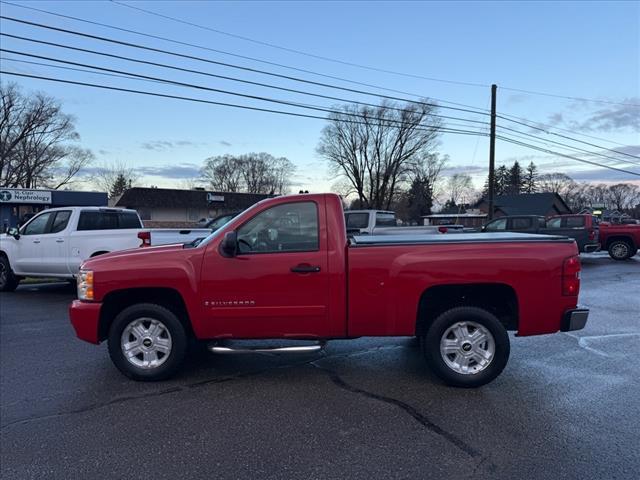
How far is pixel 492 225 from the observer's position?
64.3 ft

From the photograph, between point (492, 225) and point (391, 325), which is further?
point (492, 225)

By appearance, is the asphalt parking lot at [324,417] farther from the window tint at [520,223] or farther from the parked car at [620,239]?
the parked car at [620,239]

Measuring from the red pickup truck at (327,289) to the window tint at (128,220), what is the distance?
22.7ft

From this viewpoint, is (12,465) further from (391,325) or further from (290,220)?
(391,325)

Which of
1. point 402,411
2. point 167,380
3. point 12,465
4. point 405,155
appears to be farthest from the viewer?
point 405,155

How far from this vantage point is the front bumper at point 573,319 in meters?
4.35

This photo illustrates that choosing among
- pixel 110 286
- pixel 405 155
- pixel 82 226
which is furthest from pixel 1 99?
pixel 110 286

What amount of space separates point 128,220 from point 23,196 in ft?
108

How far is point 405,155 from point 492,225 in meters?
39.7

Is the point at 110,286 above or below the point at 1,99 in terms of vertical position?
below

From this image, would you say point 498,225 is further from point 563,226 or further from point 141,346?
point 141,346

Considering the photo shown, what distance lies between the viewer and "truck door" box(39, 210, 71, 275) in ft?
33.6

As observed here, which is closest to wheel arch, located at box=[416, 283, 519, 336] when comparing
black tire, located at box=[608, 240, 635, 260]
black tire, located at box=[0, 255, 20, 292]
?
black tire, located at box=[0, 255, 20, 292]

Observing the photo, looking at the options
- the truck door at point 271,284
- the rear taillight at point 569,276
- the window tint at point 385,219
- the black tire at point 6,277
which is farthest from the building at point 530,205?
the truck door at point 271,284
